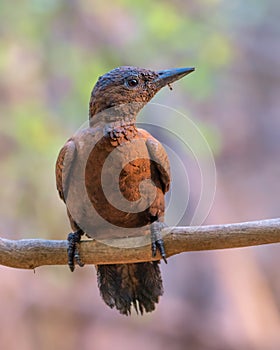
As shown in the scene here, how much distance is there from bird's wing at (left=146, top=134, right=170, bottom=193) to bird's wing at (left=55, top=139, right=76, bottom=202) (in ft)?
0.89

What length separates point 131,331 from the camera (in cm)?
532

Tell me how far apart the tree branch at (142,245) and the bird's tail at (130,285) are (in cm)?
23

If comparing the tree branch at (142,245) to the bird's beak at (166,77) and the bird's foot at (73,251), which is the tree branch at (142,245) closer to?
the bird's foot at (73,251)

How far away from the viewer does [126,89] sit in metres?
2.16

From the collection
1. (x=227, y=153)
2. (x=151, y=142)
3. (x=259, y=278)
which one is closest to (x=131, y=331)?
(x=259, y=278)

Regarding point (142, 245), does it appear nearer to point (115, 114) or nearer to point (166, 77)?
point (115, 114)

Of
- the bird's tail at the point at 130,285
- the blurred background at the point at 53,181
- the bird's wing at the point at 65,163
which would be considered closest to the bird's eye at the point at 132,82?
the bird's wing at the point at 65,163

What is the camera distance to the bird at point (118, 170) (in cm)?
211

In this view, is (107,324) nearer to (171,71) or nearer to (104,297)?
(104,297)

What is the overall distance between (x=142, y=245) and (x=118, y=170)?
268 millimetres

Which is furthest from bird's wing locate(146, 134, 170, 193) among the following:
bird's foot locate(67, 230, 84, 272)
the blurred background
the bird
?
the blurred background

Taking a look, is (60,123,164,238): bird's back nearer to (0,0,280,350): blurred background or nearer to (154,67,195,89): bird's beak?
(154,67,195,89): bird's beak

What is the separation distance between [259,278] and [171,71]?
3622 millimetres

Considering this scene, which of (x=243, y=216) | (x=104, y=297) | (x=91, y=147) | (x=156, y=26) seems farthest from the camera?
(x=243, y=216)
